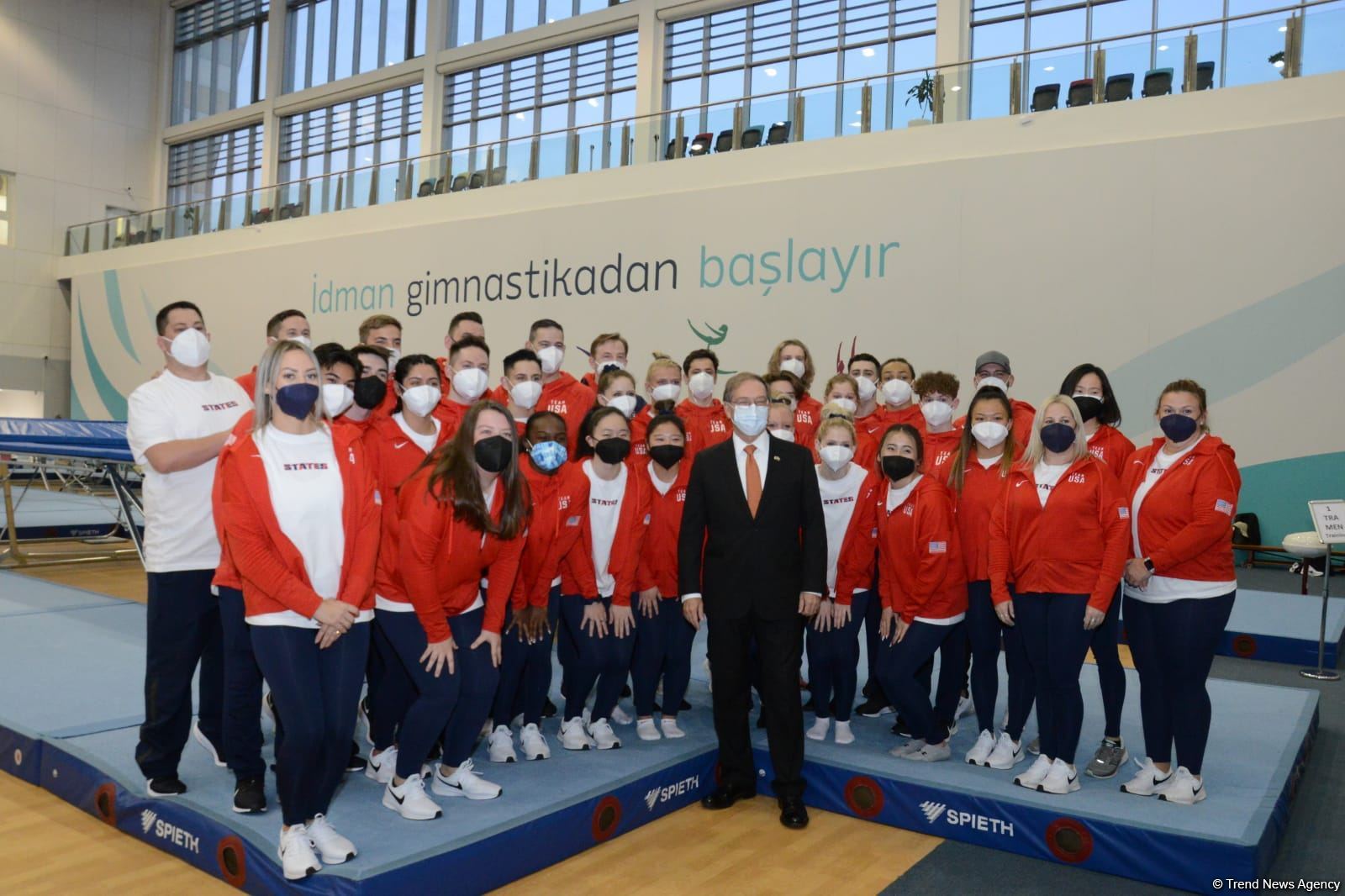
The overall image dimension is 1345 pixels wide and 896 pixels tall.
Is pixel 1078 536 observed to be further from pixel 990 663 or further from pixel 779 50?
pixel 779 50

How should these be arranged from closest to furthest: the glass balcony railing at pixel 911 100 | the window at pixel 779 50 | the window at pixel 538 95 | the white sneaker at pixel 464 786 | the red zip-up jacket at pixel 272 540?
the red zip-up jacket at pixel 272 540 < the white sneaker at pixel 464 786 < the glass balcony railing at pixel 911 100 < the window at pixel 779 50 < the window at pixel 538 95

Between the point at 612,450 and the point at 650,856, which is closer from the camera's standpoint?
the point at 650,856

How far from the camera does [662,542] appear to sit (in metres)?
4.54

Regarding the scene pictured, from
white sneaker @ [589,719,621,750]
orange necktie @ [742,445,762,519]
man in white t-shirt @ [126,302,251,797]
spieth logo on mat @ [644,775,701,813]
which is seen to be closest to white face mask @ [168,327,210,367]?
man in white t-shirt @ [126,302,251,797]

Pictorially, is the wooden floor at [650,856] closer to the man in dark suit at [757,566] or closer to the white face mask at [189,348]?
the man in dark suit at [757,566]

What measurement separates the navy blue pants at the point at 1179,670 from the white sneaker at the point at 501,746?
2541 millimetres

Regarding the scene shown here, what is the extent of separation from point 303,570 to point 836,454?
230 centimetres

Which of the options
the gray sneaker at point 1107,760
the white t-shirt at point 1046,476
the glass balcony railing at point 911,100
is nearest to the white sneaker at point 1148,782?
the gray sneaker at point 1107,760

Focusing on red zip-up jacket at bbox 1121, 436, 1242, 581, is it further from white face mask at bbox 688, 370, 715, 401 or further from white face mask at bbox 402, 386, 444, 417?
white face mask at bbox 402, 386, 444, 417

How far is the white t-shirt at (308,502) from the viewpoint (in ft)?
9.37

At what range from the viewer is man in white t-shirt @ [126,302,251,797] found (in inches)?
134

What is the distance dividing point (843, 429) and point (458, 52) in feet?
57.2

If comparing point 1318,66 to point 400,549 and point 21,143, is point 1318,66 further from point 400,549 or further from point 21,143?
point 21,143

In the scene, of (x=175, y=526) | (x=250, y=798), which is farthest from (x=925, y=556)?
(x=175, y=526)
